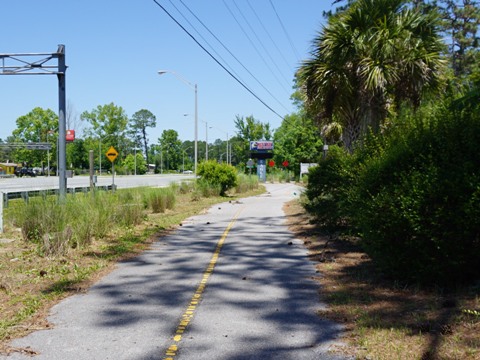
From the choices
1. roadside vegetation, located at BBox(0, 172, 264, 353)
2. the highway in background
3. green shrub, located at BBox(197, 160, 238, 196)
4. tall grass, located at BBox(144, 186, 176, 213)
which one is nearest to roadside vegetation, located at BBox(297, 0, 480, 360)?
roadside vegetation, located at BBox(0, 172, 264, 353)

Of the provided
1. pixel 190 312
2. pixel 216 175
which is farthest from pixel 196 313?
pixel 216 175

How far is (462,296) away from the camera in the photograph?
5.78 m

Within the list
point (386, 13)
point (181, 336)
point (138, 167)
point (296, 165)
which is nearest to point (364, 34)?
Result: point (386, 13)

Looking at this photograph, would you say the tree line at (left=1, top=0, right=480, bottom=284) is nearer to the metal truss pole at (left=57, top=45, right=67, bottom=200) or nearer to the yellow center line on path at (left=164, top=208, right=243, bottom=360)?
the yellow center line on path at (left=164, top=208, right=243, bottom=360)

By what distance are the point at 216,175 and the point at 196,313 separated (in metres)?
26.1

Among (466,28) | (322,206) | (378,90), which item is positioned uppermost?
(466,28)

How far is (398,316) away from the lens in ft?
18.1

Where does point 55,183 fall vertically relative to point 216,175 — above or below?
below

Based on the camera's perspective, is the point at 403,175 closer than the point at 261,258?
Yes

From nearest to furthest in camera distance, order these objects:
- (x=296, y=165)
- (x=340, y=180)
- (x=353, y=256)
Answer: (x=353, y=256)
(x=340, y=180)
(x=296, y=165)

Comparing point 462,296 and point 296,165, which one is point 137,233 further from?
point 296,165

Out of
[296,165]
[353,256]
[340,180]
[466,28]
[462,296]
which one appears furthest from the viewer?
[296,165]

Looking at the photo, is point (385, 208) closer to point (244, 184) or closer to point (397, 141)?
point (397, 141)

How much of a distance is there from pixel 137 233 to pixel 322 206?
16.4 ft
